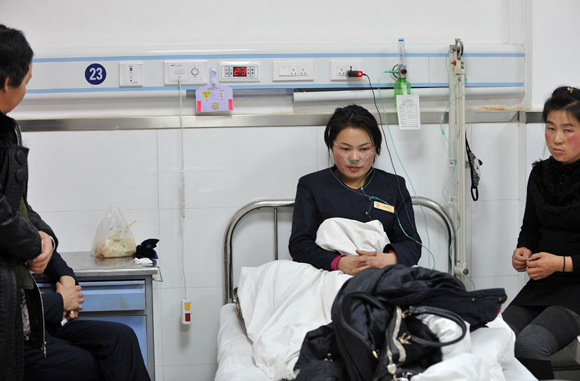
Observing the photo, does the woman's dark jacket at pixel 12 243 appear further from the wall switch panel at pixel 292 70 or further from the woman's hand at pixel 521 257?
the woman's hand at pixel 521 257

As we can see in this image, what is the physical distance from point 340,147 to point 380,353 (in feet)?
4.19

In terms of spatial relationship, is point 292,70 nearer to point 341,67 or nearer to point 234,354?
point 341,67

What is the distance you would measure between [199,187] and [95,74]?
75 cm

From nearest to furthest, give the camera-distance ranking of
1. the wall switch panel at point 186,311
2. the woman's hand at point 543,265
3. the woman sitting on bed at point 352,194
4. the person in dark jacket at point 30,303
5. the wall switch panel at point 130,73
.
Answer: the person in dark jacket at point 30,303 < the woman's hand at point 543,265 < the woman sitting on bed at point 352,194 < the wall switch panel at point 130,73 < the wall switch panel at point 186,311

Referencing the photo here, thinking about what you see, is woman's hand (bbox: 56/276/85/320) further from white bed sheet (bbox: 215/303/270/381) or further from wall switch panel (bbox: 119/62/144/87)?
wall switch panel (bbox: 119/62/144/87)

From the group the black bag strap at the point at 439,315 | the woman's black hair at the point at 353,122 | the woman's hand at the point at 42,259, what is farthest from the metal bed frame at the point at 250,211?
the black bag strap at the point at 439,315

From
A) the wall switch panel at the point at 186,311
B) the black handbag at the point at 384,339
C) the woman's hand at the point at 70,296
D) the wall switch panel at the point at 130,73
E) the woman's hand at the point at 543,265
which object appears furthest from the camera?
the wall switch panel at the point at 186,311

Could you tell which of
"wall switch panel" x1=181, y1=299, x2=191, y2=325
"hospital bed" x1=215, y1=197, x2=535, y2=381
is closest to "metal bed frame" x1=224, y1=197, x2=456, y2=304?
"hospital bed" x1=215, y1=197, x2=535, y2=381

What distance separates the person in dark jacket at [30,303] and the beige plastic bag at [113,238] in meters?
0.35

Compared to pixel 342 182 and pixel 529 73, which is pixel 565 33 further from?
pixel 342 182

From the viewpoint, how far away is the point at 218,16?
3.27 m

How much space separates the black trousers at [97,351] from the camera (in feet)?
7.93

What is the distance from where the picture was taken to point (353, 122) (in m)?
2.97

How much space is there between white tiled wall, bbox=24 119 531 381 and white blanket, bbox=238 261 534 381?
19.2 inches
